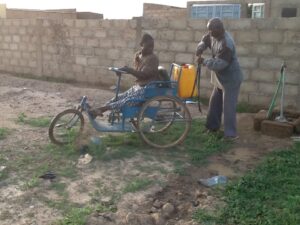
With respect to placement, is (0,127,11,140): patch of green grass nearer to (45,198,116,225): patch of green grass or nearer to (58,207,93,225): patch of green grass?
(45,198,116,225): patch of green grass

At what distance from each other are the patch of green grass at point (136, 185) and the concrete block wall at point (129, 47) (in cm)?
370

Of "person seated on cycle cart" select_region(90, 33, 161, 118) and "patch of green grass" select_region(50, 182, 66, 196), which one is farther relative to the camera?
"person seated on cycle cart" select_region(90, 33, 161, 118)

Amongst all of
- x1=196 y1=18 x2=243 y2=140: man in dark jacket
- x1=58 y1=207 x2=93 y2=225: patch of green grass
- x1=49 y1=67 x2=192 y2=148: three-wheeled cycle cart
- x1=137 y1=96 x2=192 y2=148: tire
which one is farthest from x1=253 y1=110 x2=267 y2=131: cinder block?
x1=58 y1=207 x2=93 y2=225: patch of green grass

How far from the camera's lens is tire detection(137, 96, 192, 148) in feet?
16.3

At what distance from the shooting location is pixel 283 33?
669 centimetres

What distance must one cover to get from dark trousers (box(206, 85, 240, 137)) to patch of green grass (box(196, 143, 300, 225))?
34.7 inches

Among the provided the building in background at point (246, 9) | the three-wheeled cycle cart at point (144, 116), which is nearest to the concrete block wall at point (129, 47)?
the three-wheeled cycle cart at point (144, 116)

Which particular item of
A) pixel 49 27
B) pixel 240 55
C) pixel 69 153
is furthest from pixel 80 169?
pixel 49 27

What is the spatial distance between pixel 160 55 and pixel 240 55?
6.00ft

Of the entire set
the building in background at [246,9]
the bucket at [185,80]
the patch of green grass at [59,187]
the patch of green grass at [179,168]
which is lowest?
the patch of green grass at [59,187]

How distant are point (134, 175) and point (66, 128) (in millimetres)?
1324

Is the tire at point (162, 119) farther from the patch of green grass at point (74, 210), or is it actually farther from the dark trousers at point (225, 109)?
the patch of green grass at point (74, 210)

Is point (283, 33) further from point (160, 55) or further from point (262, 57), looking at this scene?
point (160, 55)

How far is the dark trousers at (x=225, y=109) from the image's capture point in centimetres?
538
